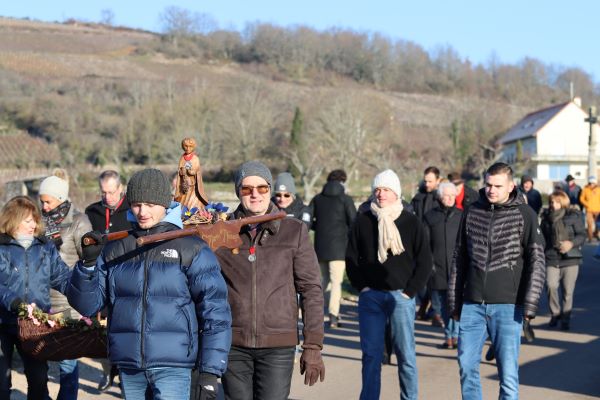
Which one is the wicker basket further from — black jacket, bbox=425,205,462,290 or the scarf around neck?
black jacket, bbox=425,205,462,290

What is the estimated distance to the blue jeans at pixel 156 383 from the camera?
460 cm

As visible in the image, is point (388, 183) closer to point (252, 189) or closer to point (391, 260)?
point (391, 260)

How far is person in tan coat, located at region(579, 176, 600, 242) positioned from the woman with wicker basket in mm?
20536

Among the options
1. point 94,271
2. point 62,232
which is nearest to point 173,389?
point 94,271

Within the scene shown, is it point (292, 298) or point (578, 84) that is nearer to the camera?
point (292, 298)

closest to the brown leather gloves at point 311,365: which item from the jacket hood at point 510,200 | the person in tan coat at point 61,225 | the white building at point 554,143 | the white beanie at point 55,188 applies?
the jacket hood at point 510,200

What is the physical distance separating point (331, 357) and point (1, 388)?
14.6 feet

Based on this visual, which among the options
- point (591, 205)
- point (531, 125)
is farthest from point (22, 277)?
point (531, 125)

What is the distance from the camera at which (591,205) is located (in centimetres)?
2531

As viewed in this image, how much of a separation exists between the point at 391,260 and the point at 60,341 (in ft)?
8.76

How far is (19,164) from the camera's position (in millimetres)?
54719

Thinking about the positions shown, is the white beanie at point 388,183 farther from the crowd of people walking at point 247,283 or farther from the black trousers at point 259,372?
the black trousers at point 259,372

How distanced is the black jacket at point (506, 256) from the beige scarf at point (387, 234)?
0.65 meters

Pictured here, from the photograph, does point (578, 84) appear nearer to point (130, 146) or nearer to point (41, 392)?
point (130, 146)
